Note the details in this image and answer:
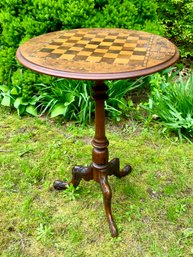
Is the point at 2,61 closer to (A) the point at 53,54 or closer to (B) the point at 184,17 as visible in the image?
(A) the point at 53,54

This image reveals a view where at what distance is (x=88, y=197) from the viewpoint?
7.57ft

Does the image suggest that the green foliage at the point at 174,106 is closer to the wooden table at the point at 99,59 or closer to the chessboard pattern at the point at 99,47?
the wooden table at the point at 99,59

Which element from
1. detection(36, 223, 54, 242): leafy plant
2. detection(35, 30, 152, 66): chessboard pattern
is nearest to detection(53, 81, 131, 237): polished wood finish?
detection(35, 30, 152, 66): chessboard pattern

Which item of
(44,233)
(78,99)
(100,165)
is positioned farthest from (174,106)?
(44,233)

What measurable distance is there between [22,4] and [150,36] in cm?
159

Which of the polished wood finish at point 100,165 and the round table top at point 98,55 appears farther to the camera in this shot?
the polished wood finish at point 100,165

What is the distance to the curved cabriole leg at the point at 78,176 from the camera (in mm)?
2195

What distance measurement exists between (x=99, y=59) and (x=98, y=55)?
72 millimetres

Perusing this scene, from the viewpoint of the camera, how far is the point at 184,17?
394 centimetres

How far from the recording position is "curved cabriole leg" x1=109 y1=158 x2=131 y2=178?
7.43ft

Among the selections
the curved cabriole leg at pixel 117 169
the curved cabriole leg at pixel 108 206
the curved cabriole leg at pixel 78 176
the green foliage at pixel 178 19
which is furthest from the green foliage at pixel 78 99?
the green foliage at pixel 178 19

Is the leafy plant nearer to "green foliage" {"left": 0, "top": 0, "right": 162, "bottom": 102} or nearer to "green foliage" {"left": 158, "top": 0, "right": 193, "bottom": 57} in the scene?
"green foliage" {"left": 0, "top": 0, "right": 162, "bottom": 102}

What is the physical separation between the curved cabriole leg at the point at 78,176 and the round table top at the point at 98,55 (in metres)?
0.82

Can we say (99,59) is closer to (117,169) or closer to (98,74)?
(98,74)
